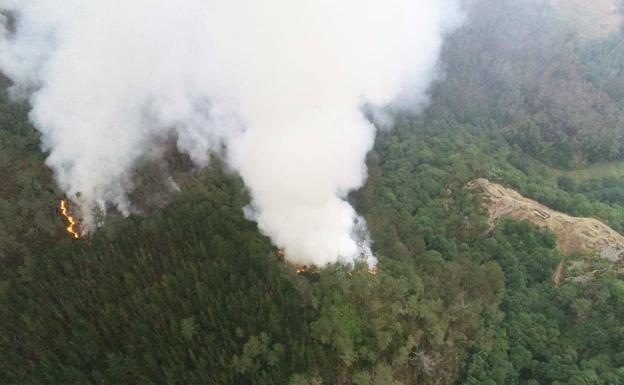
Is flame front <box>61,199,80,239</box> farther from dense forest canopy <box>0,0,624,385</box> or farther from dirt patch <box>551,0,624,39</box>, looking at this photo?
dirt patch <box>551,0,624,39</box>

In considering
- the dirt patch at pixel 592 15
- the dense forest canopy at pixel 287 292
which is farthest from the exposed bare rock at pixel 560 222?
the dirt patch at pixel 592 15

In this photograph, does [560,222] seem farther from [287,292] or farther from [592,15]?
[592,15]

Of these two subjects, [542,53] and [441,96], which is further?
[542,53]

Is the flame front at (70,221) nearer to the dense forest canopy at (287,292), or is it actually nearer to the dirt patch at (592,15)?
the dense forest canopy at (287,292)

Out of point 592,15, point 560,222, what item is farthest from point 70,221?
point 592,15

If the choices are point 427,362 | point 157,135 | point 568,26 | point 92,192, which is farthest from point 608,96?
point 92,192

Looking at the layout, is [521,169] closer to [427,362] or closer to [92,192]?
[427,362]
